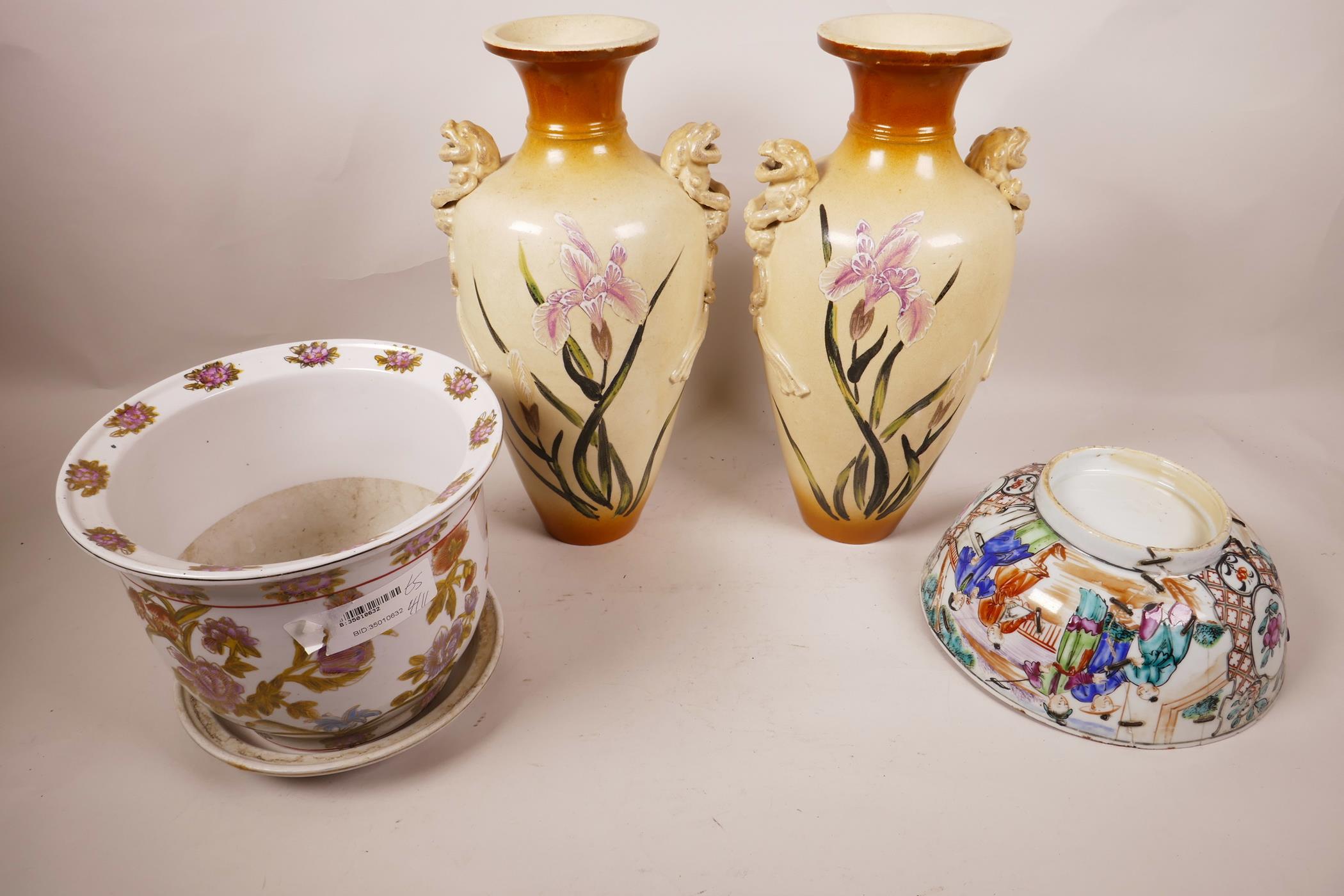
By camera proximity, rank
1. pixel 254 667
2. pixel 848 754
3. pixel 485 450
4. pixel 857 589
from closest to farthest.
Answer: pixel 254 667
pixel 485 450
pixel 848 754
pixel 857 589

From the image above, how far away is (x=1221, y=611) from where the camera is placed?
54.1 inches

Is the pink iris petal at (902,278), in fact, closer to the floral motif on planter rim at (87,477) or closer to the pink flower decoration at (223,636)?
the pink flower decoration at (223,636)

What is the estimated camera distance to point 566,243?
4.96 ft

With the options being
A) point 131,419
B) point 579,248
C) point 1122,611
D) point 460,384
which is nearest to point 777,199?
point 579,248

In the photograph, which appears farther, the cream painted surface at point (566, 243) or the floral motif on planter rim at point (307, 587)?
the cream painted surface at point (566, 243)

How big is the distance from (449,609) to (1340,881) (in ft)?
4.05

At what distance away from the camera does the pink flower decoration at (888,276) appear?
151cm

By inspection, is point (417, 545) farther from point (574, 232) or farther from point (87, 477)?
point (574, 232)

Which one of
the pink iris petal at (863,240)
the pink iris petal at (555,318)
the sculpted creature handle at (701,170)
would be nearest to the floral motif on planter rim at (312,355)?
the pink iris petal at (555,318)

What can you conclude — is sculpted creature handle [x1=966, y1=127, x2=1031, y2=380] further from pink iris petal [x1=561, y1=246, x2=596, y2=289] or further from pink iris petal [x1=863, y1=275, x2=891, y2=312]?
pink iris petal [x1=561, y1=246, x2=596, y2=289]

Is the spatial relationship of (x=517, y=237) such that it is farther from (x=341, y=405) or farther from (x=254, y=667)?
(x=254, y=667)

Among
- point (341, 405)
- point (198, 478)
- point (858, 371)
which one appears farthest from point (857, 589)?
point (198, 478)

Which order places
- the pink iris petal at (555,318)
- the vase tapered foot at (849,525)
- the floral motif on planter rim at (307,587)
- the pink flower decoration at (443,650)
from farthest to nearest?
the vase tapered foot at (849,525) < the pink iris petal at (555,318) < the pink flower decoration at (443,650) < the floral motif on planter rim at (307,587)

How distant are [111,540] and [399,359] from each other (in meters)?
0.51
